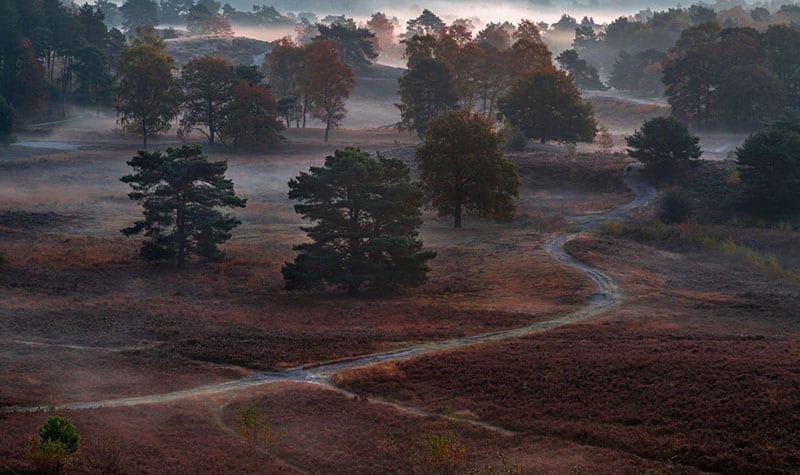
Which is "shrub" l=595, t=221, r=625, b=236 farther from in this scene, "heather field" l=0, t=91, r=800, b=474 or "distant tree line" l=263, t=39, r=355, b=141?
"distant tree line" l=263, t=39, r=355, b=141

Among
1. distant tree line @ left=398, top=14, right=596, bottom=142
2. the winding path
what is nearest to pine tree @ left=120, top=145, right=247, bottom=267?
the winding path

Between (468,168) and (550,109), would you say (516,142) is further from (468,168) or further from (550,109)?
(468,168)

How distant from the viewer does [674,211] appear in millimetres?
72750

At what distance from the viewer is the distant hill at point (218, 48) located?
161 m

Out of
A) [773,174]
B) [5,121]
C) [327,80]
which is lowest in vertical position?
[773,174]

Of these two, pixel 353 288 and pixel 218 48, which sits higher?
pixel 218 48

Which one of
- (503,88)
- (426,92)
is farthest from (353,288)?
(503,88)

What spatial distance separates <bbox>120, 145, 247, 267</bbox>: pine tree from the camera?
54.9 metres

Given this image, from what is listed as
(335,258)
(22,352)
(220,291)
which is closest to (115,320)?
(22,352)

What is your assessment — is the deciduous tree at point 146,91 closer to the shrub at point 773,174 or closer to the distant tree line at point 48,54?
the distant tree line at point 48,54

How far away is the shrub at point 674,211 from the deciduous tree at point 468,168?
1465 cm

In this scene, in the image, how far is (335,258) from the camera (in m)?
48.9

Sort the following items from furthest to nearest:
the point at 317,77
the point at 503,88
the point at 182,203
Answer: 1. the point at 503,88
2. the point at 317,77
3. the point at 182,203

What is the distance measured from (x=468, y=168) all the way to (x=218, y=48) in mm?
115889
